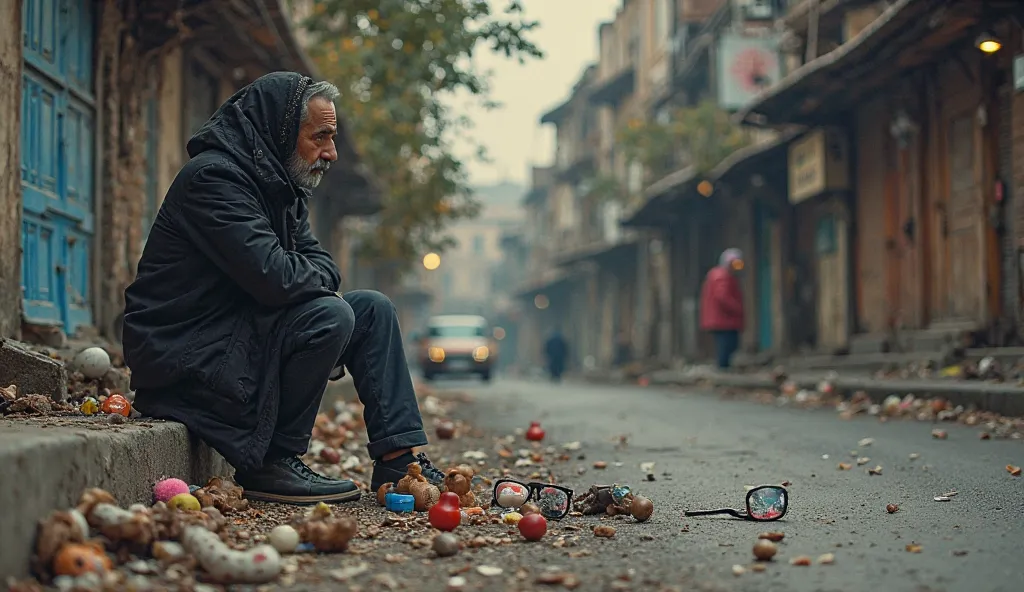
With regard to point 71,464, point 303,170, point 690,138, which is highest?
point 690,138

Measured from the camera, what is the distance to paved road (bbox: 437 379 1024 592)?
11.5 feet

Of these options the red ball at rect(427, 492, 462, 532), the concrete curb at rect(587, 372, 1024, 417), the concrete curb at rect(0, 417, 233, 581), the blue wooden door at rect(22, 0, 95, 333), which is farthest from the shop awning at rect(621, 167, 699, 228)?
the concrete curb at rect(0, 417, 233, 581)

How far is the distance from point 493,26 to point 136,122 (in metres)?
6.52

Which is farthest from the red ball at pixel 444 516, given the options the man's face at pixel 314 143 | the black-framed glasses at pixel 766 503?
the man's face at pixel 314 143

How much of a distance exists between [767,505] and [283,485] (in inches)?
70.2

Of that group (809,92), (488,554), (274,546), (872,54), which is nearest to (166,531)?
(274,546)

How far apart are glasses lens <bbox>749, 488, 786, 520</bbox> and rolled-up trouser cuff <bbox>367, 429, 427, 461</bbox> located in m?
1.33

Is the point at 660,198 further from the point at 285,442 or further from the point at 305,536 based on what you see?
the point at 305,536

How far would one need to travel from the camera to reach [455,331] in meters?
31.7

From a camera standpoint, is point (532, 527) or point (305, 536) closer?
point (305, 536)

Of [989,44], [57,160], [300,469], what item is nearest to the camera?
[300,469]

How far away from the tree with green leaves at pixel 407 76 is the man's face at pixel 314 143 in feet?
35.6

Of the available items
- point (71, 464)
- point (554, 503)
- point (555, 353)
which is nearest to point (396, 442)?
point (554, 503)

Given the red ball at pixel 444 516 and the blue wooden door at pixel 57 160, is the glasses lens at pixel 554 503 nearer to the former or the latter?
the red ball at pixel 444 516
